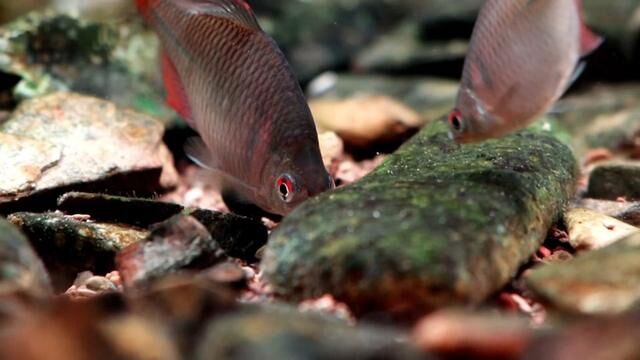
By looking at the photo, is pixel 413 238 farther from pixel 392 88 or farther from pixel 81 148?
pixel 392 88

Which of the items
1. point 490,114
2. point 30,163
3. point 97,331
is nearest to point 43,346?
point 97,331

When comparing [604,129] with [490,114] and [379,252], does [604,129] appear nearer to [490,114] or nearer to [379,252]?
[490,114]

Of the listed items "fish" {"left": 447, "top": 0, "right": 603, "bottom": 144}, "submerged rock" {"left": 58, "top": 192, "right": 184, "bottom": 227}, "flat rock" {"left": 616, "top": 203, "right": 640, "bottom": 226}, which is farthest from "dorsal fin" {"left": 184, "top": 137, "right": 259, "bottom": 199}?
"flat rock" {"left": 616, "top": 203, "right": 640, "bottom": 226}

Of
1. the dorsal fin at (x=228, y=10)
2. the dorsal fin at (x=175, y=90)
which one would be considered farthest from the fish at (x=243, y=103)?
the dorsal fin at (x=175, y=90)

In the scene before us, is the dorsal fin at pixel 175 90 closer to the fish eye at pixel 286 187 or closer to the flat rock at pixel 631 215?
the fish eye at pixel 286 187

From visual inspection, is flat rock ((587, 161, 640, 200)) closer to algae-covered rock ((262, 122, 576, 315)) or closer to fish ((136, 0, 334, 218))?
algae-covered rock ((262, 122, 576, 315))

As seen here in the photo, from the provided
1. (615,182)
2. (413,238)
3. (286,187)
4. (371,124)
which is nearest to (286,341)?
(413,238)
